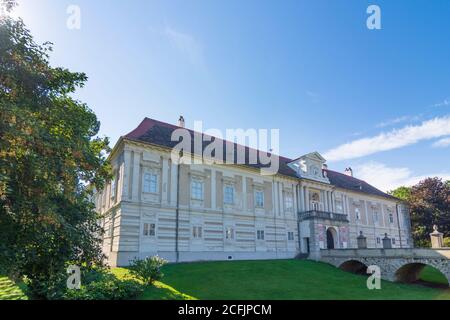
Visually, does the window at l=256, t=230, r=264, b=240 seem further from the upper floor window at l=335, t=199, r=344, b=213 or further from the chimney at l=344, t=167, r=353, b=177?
the chimney at l=344, t=167, r=353, b=177

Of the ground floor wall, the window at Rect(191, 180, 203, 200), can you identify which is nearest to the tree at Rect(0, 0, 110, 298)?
the ground floor wall

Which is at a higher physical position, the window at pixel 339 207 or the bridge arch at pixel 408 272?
the window at pixel 339 207

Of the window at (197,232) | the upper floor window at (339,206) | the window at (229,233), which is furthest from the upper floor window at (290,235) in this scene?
the window at (197,232)

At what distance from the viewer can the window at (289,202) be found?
31644mm

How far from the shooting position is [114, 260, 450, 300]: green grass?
14484 mm

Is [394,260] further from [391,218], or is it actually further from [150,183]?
[391,218]

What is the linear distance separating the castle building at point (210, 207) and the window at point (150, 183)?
0.25 ft

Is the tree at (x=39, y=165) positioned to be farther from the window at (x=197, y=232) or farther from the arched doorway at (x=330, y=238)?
the arched doorway at (x=330, y=238)

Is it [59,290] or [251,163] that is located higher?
[251,163]

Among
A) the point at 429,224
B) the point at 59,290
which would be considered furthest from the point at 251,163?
the point at 429,224

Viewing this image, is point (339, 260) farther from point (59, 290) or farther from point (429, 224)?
point (429, 224)

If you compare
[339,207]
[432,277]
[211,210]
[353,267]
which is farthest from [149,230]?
[339,207]

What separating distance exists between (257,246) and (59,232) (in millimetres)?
20686

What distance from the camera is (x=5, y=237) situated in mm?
9312
